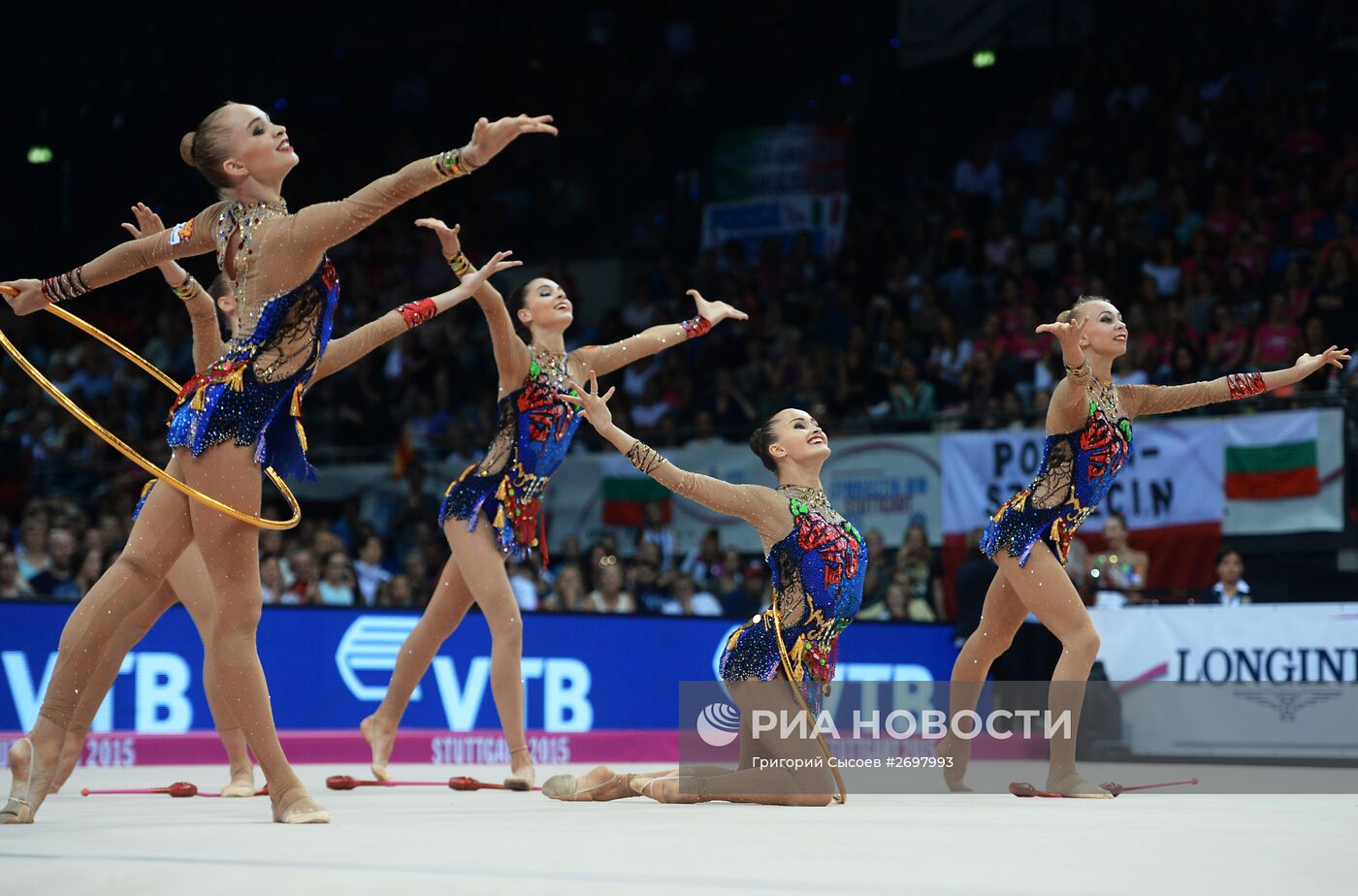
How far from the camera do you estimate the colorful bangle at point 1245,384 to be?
236 inches

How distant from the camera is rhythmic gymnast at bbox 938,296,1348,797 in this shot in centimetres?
556

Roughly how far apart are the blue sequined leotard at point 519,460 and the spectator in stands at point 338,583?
4.28m

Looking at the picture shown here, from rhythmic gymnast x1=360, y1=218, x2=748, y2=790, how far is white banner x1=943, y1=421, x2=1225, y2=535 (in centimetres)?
499

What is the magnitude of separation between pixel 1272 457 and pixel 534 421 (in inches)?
236

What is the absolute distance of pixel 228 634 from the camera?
414cm

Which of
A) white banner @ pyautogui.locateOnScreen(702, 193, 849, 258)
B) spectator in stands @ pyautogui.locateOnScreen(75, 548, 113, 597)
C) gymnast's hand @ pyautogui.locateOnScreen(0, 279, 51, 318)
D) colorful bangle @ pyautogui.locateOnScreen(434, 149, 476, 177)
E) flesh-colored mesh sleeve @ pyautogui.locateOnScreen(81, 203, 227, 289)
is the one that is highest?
white banner @ pyautogui.locateOnScreen(702, 193, 849, 258)

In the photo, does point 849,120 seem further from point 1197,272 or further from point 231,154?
point 231,154

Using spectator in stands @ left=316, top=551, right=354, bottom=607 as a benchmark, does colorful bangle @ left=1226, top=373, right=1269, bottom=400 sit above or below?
above

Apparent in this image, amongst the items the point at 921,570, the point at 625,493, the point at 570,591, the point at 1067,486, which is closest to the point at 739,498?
the point at 1067,486

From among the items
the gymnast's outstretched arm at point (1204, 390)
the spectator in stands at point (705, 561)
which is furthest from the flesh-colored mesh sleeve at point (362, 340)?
the spectator in stands at point (705, 561)

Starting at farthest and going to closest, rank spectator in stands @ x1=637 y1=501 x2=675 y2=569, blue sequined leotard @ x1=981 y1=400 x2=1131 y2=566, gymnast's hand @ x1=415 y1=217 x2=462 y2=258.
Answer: spectator in stands @ x1=637 y1=501 x2=675 y2=569, blue sequined leotard @ x1=981 y1=400 x2=1131 y2=566, gymnast's hand @ x1=415 y1=217 x2=462 y2=258

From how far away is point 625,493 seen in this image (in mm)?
12312

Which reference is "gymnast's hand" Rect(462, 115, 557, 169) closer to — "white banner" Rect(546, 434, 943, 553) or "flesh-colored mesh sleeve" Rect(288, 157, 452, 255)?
"flesh-colored mesh sleeve" Rect(288, 157, 452, 255)

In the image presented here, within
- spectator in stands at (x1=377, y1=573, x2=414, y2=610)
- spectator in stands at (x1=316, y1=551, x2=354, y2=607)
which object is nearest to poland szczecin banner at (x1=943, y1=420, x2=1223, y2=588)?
spectator in stands at (x1=377, y1=573, x2=414, y2=610)
